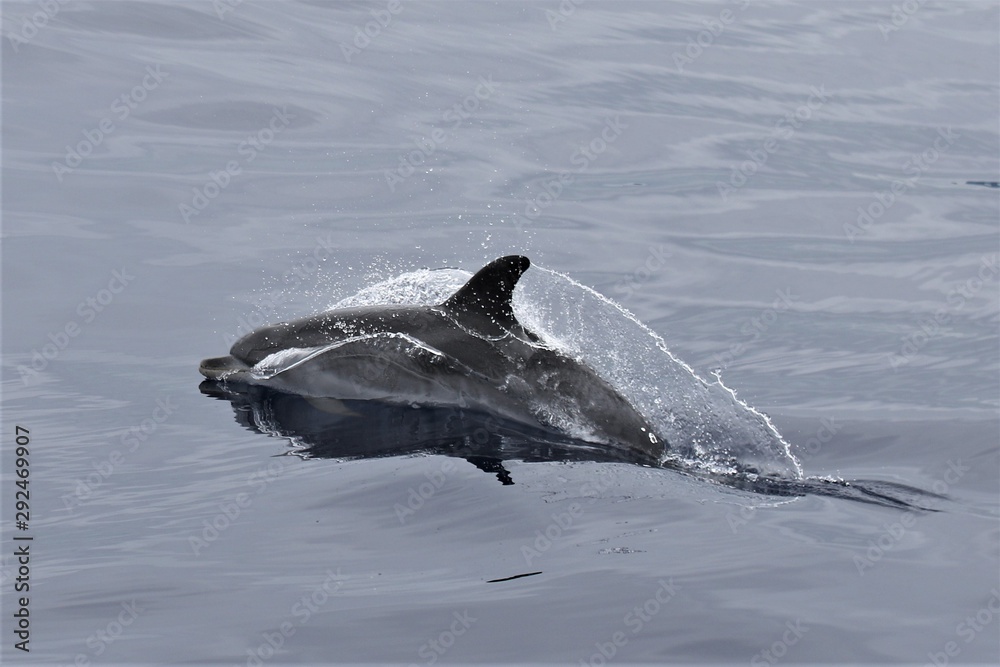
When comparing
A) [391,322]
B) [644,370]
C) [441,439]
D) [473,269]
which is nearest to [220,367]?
[391,322]

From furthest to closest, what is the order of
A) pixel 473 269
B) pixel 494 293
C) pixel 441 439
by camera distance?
1. pixel 473 269
2. pixel 494 293
3. pixel 441 439

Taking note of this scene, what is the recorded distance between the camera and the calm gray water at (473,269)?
22.0 ft

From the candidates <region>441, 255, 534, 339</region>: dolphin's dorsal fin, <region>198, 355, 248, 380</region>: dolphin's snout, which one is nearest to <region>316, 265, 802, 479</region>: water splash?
<region>441, 255, 534, 339</region>: dolphin's dorsal fin

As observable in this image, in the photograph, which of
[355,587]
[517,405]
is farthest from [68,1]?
[355,587]

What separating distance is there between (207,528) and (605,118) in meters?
16.0

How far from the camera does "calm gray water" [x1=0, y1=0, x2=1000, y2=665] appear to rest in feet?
22.0

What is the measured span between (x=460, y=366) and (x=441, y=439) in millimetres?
784

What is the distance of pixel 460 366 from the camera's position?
9797mm

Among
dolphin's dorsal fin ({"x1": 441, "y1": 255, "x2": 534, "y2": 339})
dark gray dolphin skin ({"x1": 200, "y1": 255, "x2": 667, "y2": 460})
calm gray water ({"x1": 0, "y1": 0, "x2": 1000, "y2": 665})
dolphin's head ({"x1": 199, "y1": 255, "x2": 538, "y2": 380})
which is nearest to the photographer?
calm gray water ({"x1": 0, "y1": 0, "x2": 1000, "y2": 665})

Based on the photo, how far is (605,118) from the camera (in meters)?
22.3

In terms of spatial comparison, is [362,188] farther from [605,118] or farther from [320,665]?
[320,665]

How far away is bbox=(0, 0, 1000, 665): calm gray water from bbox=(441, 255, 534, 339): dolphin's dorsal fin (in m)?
1.36

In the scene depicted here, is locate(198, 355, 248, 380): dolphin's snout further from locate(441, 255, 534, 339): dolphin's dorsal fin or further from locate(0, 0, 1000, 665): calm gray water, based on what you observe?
locate(441, 255, 534, 339): dolphin's dorsal fin

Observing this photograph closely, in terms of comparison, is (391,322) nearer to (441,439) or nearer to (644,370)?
(441,439)
